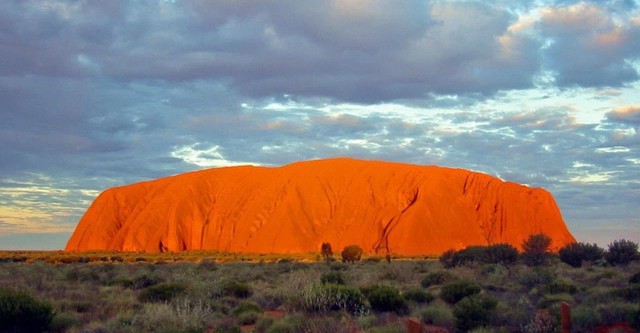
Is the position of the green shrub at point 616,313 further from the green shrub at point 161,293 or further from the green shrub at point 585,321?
the green shrub at point 161,293

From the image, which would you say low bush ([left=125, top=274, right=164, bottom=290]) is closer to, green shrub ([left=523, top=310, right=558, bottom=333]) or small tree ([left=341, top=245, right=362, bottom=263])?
green shrub ([left=523, top=310, right=558, bottom=333])

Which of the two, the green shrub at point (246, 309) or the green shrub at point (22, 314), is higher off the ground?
the green shrub at point (22, 314)

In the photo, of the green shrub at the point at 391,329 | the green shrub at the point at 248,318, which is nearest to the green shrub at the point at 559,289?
the green shrub at the point at 391,329

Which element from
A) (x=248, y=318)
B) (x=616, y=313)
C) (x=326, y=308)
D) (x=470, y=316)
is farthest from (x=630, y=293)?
(x=248, y=318)

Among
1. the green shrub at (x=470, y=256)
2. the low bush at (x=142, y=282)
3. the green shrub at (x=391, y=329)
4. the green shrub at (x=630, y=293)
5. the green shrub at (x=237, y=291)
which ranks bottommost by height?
the green shrub at (x=391, y=329)

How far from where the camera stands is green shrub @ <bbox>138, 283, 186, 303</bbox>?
1894 centimetres

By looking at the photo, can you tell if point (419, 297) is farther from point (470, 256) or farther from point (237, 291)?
point (470, 256)

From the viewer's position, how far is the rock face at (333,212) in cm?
8644

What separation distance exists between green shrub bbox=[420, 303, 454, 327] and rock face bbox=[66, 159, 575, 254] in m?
68.1

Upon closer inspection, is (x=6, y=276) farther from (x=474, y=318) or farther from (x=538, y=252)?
(x=538, y=252)

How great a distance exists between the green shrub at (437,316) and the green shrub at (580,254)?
28546 mm

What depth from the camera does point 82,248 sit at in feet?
349

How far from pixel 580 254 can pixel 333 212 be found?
53400 millimetres

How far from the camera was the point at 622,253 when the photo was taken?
38.3 m
